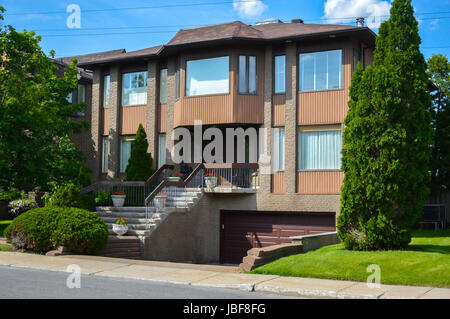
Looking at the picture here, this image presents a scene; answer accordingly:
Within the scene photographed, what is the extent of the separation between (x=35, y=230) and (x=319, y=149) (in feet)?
35.1

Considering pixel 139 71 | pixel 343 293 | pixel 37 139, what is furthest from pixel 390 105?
pixel 37 139

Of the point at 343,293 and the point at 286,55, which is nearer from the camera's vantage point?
the point at 343,293

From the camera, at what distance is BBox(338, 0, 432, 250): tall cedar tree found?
14148 millimetres

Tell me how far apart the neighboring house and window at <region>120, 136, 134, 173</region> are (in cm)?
242

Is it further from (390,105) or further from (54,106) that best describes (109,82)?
(390,105)

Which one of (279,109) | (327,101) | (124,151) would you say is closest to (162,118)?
(124,151)

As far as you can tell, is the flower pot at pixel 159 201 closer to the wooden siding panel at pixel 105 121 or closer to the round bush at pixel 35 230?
the round bush at pixel 35 230

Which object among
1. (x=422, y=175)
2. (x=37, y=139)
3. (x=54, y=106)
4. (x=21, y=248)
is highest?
(x=54, y=106)

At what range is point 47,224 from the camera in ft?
53.3

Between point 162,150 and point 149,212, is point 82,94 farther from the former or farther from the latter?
point 149,212

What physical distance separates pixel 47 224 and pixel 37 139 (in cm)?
840

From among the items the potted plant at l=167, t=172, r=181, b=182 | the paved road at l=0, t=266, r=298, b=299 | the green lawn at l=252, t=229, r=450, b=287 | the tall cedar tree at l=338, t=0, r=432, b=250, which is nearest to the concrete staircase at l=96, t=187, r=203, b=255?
the potted plant at l=167, t=172, r=181, b=182

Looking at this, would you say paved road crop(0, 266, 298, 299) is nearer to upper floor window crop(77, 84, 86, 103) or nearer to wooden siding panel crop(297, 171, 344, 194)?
wooden siding panel crop(297, 171, 344, 194)

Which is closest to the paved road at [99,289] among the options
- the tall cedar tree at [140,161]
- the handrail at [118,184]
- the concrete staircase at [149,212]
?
the concrete staircase at [149,212]
